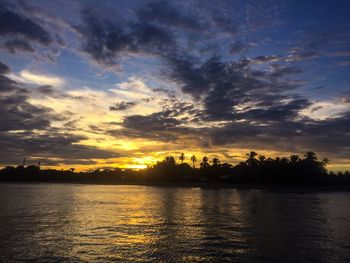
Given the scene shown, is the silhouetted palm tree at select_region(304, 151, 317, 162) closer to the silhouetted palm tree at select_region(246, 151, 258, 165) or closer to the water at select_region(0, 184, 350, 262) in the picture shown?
the silhouetted palm tree at select_region(246, 151, 258, 165)

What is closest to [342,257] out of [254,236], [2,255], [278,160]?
[254,236]

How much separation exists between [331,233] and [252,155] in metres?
155

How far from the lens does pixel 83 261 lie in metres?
22.5

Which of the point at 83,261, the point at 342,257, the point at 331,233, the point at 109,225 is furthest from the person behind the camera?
the point at 109,225

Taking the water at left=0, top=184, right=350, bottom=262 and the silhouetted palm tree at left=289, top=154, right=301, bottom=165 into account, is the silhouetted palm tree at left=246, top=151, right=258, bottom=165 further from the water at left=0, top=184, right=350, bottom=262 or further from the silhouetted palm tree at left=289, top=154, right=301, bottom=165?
the water at left=0, top=184, right=350, bottom=262

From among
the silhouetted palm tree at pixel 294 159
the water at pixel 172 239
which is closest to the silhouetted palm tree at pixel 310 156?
the silhouetted palm tree at pixel 294 159

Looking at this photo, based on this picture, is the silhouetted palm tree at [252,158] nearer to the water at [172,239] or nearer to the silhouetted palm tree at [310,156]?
the silhouetted palm tree at [310,156]

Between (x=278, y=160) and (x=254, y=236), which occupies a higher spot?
(x=278, y=160)

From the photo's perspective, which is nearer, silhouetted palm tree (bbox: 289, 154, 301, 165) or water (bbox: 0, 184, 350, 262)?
water (bbox: 0, 184, 350, 262)

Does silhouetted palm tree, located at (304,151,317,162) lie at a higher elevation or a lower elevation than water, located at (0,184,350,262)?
higher

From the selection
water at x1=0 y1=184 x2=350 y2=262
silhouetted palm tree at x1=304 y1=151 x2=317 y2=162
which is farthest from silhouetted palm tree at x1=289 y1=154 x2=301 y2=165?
water at x1=0 y1=184 x2=350 y2=262

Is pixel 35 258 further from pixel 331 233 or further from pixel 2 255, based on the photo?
pixel 331 233

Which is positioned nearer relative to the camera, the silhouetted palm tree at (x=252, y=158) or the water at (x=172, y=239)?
the water at (x=172, y=239)

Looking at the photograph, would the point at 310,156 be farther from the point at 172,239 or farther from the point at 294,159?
the point at 172,239
